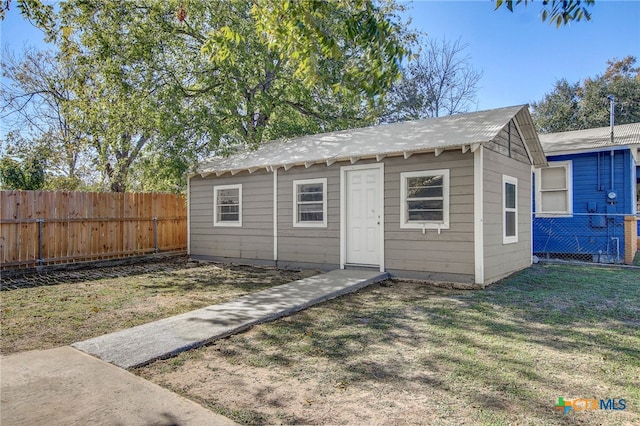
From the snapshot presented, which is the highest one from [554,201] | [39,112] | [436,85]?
[436,85]

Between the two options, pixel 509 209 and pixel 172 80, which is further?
pixel 172 80

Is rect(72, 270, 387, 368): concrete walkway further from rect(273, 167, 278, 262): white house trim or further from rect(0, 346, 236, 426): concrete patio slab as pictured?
rect(273, 167, 278, 262): white house trim

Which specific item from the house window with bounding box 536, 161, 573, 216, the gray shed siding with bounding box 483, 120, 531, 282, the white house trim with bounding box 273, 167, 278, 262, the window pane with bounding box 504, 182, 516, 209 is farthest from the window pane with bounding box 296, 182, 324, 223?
the house window with bounding box 536, 161, 573, 216

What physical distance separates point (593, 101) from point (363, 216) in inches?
877

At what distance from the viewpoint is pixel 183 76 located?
38.9ft

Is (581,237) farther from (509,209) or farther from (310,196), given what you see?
(310,196)

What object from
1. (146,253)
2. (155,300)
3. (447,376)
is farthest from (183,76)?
(447,376)

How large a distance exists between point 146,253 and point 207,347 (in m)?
Answer: 8.27

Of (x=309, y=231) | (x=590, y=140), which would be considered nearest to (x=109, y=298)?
(x=309, y=231)

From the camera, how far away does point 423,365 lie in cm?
332

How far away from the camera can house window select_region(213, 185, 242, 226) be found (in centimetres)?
1005

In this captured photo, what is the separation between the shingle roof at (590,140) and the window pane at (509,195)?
3407 mm

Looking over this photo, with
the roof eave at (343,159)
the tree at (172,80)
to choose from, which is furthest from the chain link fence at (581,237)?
the tree at (172,80)

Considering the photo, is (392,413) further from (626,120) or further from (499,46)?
(626,120)
